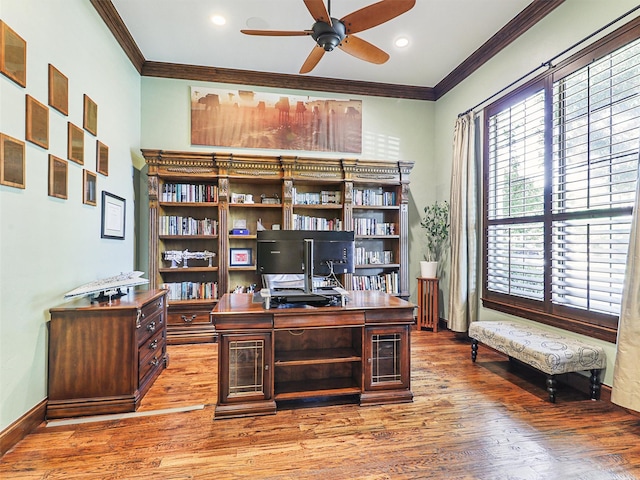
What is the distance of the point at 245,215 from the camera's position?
4520mm

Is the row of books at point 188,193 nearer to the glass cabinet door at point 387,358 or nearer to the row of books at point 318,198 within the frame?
the row of books at point 318,198

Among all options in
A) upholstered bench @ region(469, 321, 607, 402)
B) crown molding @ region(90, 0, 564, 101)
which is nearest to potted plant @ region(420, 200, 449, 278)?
upholstered bench @ region(469, 321, 607, 402)

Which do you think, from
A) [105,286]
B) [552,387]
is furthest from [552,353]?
[105,286]

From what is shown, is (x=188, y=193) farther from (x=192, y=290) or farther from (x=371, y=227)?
(x=371, y=227)

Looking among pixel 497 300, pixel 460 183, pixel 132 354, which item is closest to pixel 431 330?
pixel 497 300

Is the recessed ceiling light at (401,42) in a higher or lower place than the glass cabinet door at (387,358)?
higher

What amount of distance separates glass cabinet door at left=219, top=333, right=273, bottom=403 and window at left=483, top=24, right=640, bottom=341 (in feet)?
8.52

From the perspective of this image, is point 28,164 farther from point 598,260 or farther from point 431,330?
point 431,330

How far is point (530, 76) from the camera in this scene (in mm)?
3318

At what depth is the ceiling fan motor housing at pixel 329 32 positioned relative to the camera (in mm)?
2432

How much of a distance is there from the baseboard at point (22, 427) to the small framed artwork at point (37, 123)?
5.72 feet

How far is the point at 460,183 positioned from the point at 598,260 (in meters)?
1.81

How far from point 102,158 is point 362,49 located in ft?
8.60

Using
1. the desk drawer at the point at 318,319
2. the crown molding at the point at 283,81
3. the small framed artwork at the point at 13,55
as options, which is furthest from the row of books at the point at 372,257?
the small framed artwork at the point at 13,55
